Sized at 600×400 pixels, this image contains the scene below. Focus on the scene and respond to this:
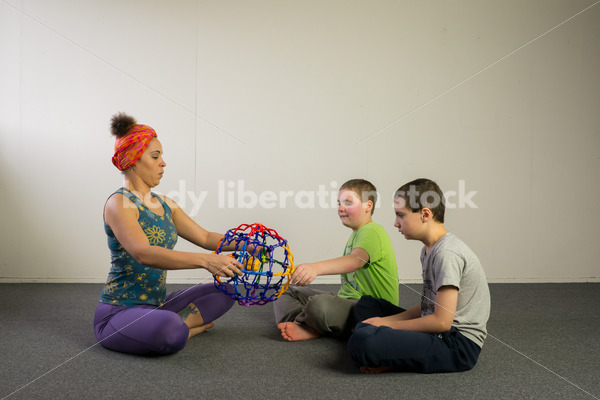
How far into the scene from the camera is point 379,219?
418 centimetres

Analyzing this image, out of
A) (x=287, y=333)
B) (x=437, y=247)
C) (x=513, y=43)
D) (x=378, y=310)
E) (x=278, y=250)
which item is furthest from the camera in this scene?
(x=513, y=43)

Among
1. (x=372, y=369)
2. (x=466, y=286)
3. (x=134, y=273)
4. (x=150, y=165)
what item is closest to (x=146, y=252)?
(x=134, y=273)

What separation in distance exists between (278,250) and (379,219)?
0.89 meters

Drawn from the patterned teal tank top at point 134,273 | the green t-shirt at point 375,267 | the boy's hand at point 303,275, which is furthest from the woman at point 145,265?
the green t-shirt at point 375,267

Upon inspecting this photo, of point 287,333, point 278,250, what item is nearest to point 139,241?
point 287,333

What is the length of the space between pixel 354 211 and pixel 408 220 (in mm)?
554

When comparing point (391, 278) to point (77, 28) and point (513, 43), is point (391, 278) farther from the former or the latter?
point (77, 28)

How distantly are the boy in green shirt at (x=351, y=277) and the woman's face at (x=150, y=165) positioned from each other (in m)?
0.85

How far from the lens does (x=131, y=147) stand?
2205 millimetres

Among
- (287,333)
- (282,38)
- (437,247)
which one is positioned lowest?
(287,333)

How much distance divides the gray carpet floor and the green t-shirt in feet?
1.06

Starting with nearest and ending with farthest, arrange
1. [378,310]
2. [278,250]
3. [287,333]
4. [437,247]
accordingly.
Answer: [437,247] < [378,310] < [287,333] < [278,250]

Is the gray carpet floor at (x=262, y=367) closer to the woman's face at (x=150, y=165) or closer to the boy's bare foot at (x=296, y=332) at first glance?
the boy's bare foot at (x=296, y=332)

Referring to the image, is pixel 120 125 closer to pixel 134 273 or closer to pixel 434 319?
pixel 134 273
